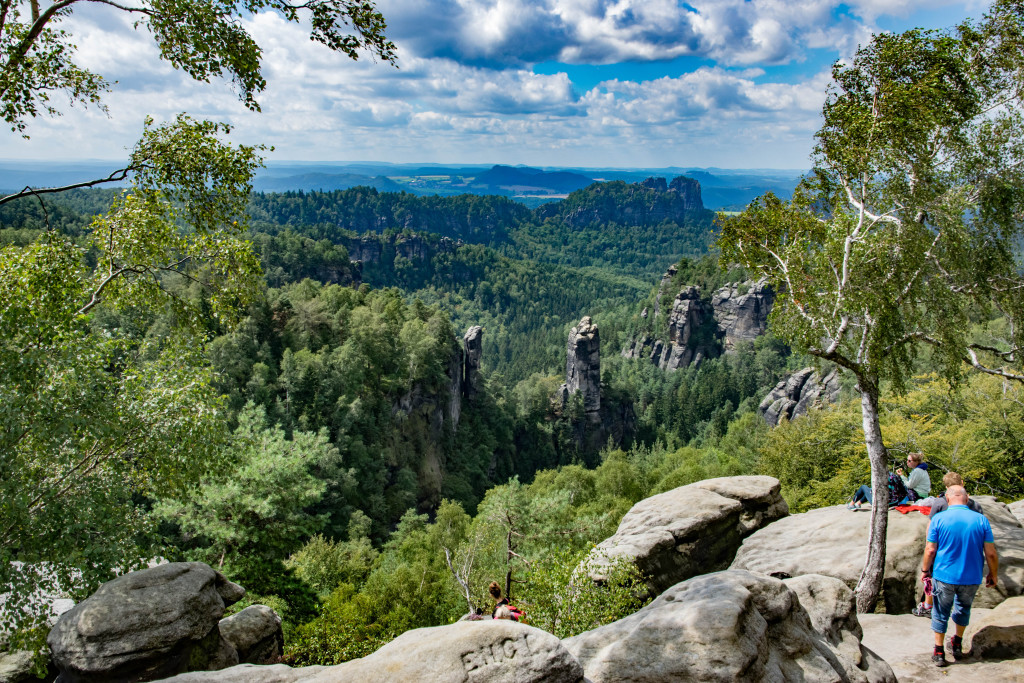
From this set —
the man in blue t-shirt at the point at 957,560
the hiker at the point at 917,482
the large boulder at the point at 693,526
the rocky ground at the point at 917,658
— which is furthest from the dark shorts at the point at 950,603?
the large boulder at the point at 693,526

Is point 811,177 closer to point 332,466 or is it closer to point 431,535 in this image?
point 431,535

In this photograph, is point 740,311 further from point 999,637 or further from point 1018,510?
point 999,637

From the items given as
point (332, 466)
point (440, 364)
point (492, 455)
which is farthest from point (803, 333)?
point (492, 455)

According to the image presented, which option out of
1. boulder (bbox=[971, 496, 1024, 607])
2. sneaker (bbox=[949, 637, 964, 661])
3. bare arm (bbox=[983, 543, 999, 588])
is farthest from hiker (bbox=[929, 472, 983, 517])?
boulder (bbox=[971, 496, 1024, 607])

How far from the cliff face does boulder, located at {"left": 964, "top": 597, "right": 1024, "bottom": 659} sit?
127768mm

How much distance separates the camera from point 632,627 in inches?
302

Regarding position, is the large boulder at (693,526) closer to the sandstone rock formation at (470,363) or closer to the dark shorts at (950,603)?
the dark shorts at (950,603)

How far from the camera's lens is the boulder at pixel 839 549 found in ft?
43.4

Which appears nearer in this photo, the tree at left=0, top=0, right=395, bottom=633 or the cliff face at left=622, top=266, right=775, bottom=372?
the tree at left=0, top=0, right=395, bottom=633

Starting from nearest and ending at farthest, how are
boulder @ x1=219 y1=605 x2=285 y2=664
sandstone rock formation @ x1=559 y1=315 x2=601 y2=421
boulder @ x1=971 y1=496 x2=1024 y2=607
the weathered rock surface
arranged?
boulder @ x1=219 y1=605 x2=285 y2=664, boulder @ x1=971 y1=496 x2=1024 y2=607, sandstone rock formation @ x1=559 y1=315 x2=601 y2=421, the weathered rock surface

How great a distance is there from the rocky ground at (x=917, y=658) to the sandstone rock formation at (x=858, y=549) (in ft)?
6.24

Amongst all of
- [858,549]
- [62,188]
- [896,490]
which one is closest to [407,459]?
[858,549]

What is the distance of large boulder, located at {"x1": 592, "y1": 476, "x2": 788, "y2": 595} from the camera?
1623 centimetres

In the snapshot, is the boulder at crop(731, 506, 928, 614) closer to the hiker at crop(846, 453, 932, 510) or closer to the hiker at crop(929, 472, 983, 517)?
the hiker at crop(846, 453, 932, 510)
